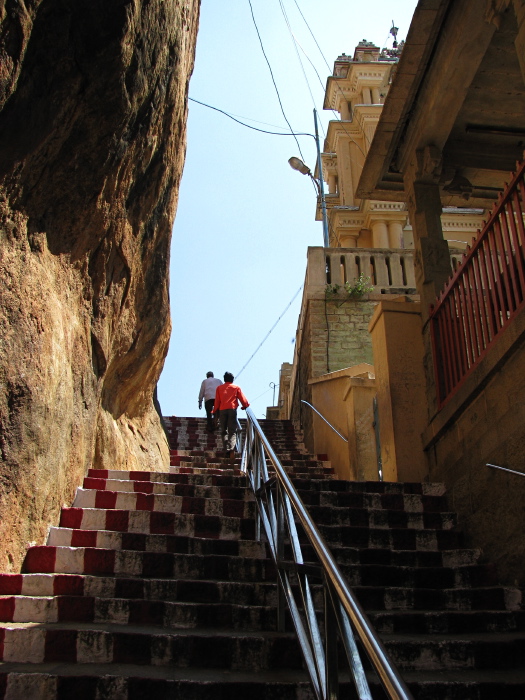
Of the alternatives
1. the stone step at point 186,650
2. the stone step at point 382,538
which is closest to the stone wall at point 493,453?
the stone step at point 382,538

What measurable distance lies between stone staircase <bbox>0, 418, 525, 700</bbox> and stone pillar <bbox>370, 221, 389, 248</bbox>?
14674mm

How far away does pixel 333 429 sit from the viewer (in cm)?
945

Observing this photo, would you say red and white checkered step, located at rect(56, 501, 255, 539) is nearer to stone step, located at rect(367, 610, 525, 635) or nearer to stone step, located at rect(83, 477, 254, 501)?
stone step, located at rect(83, 477, 254, 501)

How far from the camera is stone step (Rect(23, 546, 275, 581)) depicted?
4281mm

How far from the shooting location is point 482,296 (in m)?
5.45

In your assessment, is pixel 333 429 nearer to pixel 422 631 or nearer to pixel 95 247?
pixel 95 247

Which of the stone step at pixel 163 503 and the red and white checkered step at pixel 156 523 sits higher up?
the stone step at pixel 163 503

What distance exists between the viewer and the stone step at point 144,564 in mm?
4281

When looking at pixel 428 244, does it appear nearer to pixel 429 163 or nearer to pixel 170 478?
pixel 429 163

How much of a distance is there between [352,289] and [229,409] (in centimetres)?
456

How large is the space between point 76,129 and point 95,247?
109 cm

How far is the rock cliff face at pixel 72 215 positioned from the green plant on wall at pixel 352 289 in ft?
20.0

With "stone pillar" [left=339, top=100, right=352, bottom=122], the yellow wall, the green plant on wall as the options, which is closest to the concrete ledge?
the yellow wall

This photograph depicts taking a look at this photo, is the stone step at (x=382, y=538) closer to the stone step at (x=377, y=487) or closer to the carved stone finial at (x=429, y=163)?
the stone step at (x=377, y=487)
